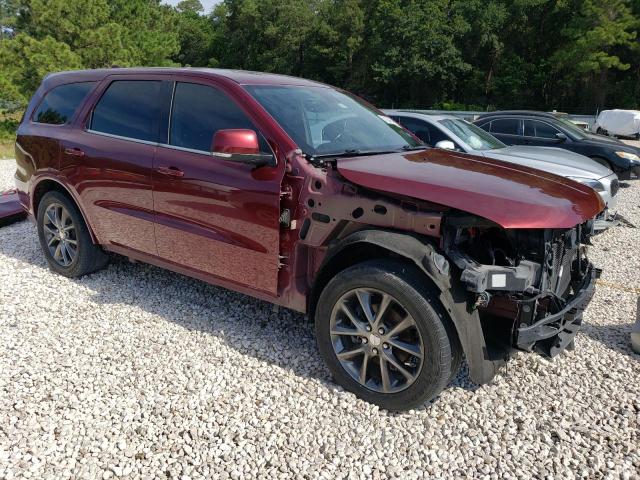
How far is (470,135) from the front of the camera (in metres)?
8.06

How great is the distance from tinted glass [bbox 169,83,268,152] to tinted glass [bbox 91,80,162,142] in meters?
0.22

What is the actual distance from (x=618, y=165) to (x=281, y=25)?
5181cm

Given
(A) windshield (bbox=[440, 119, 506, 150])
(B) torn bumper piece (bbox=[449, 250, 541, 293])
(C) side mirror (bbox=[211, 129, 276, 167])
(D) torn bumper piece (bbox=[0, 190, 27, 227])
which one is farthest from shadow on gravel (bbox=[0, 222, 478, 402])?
(A) windshield (bbox=[440, 119, 506, 150])

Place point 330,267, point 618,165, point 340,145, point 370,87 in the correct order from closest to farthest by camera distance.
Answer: point 330,267
point 340,145
point 618,165
point 370,87

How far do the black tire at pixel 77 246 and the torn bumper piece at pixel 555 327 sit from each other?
3721 mm

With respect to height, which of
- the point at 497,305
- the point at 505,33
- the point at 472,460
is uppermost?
the point at 505,33

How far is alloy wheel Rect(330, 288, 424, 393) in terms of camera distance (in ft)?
9.42

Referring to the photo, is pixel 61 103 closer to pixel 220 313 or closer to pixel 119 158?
pixel 119 158

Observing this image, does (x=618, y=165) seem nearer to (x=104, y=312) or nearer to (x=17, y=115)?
(x=104, y=312)

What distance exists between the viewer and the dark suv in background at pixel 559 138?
10617mm

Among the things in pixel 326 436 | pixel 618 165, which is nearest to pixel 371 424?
pixel 326 436

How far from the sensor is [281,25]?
185ft

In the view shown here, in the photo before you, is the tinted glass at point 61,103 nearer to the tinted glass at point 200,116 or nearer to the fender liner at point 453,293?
the tinted glass at point 200,116

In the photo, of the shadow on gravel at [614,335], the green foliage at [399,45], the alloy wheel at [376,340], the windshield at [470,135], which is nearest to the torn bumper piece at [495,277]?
the alloy wheel at [376,340]
